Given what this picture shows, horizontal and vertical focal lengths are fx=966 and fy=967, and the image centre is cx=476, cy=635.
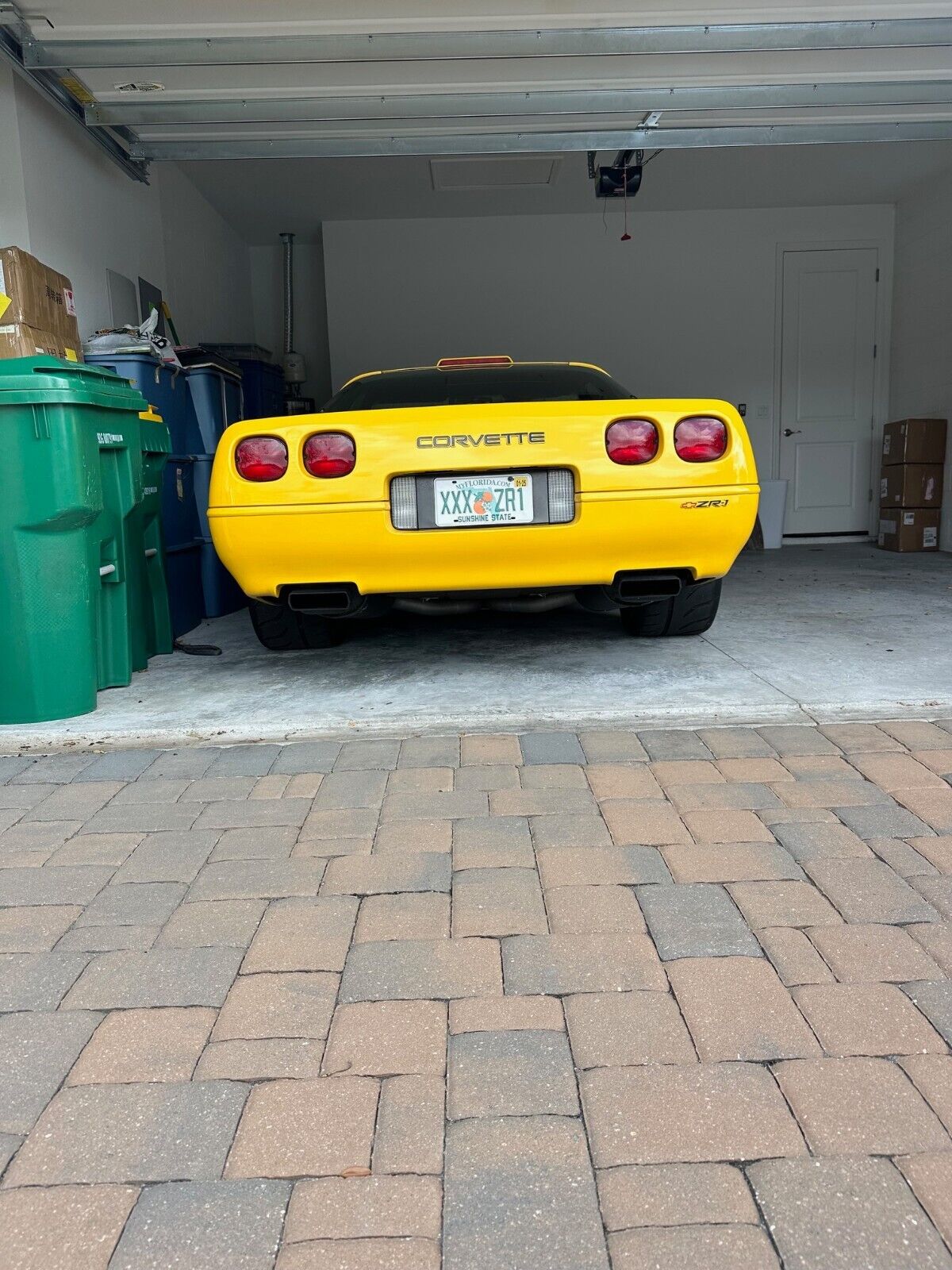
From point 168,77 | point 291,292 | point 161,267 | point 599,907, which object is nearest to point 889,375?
point 291,292

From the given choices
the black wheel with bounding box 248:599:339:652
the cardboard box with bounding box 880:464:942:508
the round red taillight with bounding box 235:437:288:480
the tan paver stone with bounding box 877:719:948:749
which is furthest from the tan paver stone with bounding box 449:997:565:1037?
the cardboard box with bounding box 880:464:942:508

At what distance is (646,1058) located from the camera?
140cm

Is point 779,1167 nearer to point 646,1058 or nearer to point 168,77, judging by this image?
point 646,1058

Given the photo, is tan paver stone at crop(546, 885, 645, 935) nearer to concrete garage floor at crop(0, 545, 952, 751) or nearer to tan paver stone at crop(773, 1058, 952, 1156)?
tan paver stone at crop(773, 1058, 952, 1156)

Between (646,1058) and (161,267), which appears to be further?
(161,267)

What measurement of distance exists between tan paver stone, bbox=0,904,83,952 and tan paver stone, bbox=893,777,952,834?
1861 millimetres

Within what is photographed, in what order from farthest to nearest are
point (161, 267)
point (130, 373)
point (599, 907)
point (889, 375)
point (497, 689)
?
1. point (889, 375)
2. point (161, 267)
3. point (130, 373)
4. point (497, 689)
5. point (599, 907)

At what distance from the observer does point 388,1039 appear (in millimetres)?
1462

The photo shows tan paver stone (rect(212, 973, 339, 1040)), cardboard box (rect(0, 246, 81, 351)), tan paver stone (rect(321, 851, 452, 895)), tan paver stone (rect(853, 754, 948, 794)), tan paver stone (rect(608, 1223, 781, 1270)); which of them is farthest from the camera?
cardboard box (rect(0, 246, 81, 351))

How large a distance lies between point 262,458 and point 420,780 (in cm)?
127

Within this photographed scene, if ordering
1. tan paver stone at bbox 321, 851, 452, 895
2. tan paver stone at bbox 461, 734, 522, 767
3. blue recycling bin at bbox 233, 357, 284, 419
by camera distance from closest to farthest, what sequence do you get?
1. tan paver stone at bbox 321, 851, 452, 895
2. tan paver stone at bbox 461, 734, 522, 767
3. blue recycling bin at bbox 233, 357, 284, 419

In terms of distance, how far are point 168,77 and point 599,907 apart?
186 inches

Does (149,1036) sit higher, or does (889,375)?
(889,375)

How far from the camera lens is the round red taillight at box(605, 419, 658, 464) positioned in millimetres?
3172
